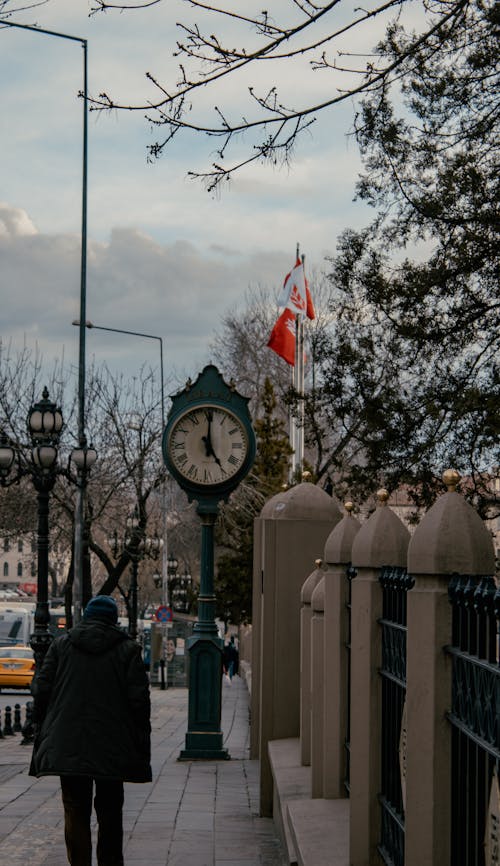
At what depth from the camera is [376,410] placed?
18156mm

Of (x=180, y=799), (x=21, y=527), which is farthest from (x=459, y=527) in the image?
(x=21, y=527)

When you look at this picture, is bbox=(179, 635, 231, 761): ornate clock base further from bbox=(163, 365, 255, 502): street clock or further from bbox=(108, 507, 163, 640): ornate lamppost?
bbox=(108, 507, 163, 640): ornate lamppost

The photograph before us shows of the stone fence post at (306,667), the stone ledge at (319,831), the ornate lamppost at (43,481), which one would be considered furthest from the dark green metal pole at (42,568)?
the stone ledge at (319,831)

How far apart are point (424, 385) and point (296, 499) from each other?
8.17 metres

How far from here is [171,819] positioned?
402 inches

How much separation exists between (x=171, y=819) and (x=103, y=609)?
3122mm

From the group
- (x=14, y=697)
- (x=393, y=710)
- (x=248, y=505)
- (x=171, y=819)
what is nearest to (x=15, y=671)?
(x=14, y=697)

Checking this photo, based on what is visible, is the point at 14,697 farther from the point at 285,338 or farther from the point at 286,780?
the point at 286,780

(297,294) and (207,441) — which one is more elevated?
(297,294)

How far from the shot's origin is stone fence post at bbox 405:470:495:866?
12.4ft

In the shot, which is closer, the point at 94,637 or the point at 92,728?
the point at 92,728

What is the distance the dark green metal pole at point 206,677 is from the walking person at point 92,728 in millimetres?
7772

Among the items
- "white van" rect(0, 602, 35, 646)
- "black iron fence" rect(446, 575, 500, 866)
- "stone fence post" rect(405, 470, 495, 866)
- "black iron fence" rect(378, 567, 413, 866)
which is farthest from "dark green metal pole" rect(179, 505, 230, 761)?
"white van" rect(0, 602, 35, 646)

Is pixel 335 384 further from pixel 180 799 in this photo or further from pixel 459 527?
pixel 459 527
